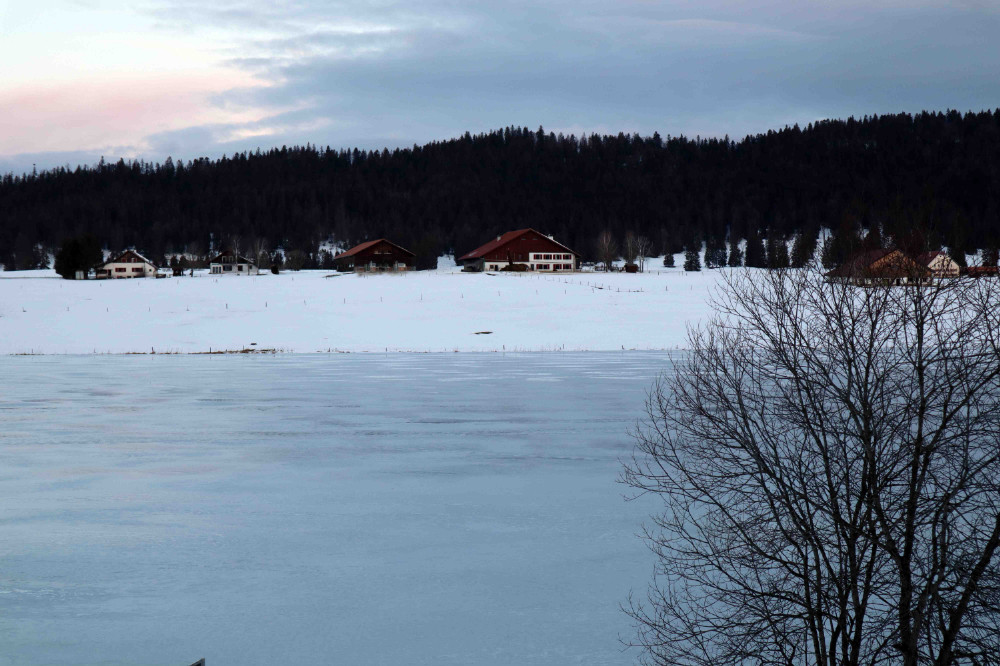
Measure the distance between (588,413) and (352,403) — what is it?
7381mm

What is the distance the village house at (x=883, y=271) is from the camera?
9914 mm

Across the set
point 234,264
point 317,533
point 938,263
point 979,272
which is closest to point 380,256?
point 234,264

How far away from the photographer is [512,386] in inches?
1286

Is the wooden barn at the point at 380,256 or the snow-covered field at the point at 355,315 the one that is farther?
the wooden barn at the point at 380,256

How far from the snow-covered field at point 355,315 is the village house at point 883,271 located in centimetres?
4018

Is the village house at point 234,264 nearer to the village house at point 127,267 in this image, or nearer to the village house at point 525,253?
the village house at point 127,267

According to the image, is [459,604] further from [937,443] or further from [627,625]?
[937,443]

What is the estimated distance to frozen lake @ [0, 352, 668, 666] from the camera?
970 centimetres

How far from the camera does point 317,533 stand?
13.6 meters

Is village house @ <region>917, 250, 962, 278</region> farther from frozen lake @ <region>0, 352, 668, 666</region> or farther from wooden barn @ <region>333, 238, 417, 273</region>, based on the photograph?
wooden barn @ <region>333, 238, 417, 273</region>

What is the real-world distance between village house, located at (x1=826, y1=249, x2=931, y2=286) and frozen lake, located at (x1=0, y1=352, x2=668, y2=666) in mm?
4326

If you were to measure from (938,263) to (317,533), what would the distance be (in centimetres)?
891

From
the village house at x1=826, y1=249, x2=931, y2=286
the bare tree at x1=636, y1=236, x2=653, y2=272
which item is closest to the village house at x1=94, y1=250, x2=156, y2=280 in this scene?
the bare tree at x1=636, y1=236, x2=653, y2=272

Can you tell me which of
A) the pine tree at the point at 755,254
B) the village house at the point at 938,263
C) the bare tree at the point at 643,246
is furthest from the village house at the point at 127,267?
the village house at the point at 938,263
